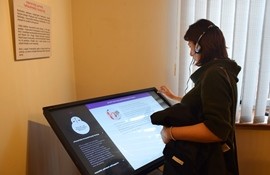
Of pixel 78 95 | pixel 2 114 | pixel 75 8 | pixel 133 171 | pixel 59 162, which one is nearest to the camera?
pixel 2 114

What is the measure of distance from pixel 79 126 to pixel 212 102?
1.93 ft

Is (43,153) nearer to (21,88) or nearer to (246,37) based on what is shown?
(21,88)

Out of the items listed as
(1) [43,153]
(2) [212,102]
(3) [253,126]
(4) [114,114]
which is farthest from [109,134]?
(3) [253,126]

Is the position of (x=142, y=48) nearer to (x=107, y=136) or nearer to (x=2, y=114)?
(x=107, y=136)

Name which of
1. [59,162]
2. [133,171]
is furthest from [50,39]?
[133,171]

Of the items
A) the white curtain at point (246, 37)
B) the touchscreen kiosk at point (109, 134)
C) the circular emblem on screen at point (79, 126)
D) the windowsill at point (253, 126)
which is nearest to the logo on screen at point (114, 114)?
the touchscreen kiosk at point (109, 134)

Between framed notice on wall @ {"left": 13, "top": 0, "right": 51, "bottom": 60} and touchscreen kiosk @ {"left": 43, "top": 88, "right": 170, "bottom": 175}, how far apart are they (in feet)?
1.03

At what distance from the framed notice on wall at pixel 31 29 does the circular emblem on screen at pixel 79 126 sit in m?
0.37

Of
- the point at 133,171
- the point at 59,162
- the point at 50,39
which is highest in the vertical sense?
the point at 50,39

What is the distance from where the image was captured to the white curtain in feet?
5.29

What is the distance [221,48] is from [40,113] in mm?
964

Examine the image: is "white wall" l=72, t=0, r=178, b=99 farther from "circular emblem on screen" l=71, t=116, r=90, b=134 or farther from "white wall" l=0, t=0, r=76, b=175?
"circular emblem on screen" l=71, t=116, r=90, b=134

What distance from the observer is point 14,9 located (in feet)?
3.54

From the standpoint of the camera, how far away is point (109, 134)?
1.22 m
